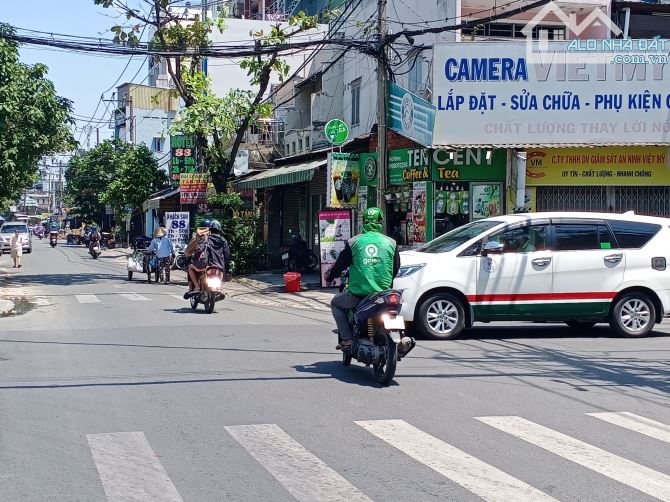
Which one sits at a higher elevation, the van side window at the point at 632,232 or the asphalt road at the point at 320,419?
the van side window at the point at 632,232

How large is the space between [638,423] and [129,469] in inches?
173

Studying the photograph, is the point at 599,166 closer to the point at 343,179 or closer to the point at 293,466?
the point at 343,179

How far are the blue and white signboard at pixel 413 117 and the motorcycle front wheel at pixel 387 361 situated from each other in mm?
10622

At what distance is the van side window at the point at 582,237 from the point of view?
12922 millimetres

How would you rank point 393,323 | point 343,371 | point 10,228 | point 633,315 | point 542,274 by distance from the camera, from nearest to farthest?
point 393,323 → point 343,371 → point 542,274 → point 633,315 → point 10,228

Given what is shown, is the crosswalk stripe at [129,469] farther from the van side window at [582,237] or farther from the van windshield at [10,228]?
the van windshield at [10,228]

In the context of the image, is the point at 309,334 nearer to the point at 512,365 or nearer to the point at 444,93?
the point at 512,365

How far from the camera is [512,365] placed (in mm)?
10430

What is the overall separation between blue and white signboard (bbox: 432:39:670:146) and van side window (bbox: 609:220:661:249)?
6.10 m

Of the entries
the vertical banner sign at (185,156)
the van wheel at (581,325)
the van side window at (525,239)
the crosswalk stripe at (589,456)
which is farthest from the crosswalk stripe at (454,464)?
the vertical banner sign at (185,156)

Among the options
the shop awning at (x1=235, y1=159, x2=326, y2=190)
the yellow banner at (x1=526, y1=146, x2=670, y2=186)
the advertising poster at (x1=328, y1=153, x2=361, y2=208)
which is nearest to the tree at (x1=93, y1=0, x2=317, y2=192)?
the shop awning at (x1=235, y1=159, x2=326, y2=190)

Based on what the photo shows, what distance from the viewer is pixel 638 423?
739cm

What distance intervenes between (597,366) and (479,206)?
377 inches

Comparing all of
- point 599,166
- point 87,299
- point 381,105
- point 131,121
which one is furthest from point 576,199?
point 131,121
